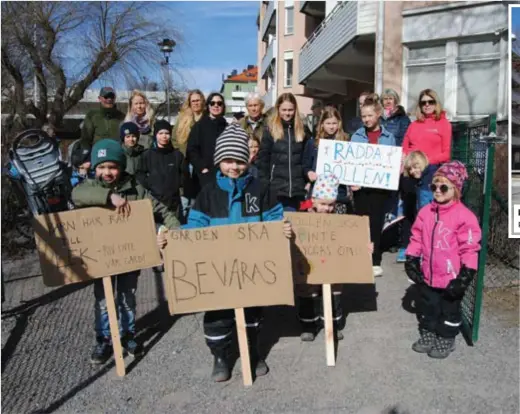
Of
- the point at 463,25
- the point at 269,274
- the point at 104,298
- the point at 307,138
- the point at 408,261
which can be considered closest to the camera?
the point at 269,274

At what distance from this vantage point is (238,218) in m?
3.96

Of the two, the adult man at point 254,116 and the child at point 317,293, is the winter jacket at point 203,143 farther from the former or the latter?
the child at point 317,293

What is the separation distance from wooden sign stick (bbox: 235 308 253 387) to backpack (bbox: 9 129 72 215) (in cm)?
279

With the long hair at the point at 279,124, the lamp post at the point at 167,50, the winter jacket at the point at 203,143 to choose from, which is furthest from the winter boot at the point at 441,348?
the lamp post at the point at 167,50

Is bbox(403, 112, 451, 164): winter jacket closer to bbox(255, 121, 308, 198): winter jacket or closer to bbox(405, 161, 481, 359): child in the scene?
bbox(255, 121, 308, 198): winter jacket

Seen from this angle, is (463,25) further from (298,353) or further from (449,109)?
(298,353)

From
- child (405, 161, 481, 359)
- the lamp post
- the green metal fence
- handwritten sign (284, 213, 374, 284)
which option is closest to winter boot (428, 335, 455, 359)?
child (405, 161, 481, 359)

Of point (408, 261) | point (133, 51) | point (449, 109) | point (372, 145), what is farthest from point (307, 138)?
point (133, 51)

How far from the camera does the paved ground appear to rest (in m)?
3.69

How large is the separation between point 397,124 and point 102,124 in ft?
11.7

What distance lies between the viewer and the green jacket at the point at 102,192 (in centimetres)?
407

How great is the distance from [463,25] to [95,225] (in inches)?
384

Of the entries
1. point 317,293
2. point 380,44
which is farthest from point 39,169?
point 380,44

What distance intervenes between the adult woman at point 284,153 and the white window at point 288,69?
32.3m
